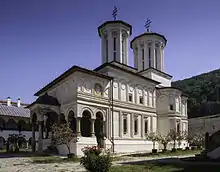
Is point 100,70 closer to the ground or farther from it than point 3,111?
farther from it

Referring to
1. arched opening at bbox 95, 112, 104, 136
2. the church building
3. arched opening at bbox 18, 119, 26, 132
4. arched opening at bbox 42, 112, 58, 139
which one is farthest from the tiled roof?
arched opening at bbox 95, 112, 104, 136

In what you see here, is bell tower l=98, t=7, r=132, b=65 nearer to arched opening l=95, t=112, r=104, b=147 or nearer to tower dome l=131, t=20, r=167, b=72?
tower dome l=131, t=20, r=167, b=72

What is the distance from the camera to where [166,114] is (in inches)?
1331

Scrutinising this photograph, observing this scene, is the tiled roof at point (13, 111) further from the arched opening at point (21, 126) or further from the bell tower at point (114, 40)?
the bell tower at point (114, 40)

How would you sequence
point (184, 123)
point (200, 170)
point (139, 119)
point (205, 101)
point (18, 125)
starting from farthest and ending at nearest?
1. point (205, 101)
2. point (18, 125)
3. point (184, 123)
4. point (139, 119)
5. point (200, 170)

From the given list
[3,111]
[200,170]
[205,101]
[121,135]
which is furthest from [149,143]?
[205,101]

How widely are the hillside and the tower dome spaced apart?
3133 centimetres

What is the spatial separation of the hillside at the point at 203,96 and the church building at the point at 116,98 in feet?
97.3

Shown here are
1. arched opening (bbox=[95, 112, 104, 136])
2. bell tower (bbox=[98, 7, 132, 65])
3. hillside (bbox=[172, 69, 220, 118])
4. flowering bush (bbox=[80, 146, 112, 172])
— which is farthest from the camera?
hillside (bbox=[172, 69, 220, 118])

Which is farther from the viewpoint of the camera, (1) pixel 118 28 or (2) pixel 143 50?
(2) pixel 143 50

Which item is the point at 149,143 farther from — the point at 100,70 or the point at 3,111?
the point at 3,111

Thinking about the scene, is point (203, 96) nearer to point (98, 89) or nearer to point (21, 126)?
point (21, 126)

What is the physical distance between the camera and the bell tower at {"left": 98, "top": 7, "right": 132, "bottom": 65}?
32531 millimetres

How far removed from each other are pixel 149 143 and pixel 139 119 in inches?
125
